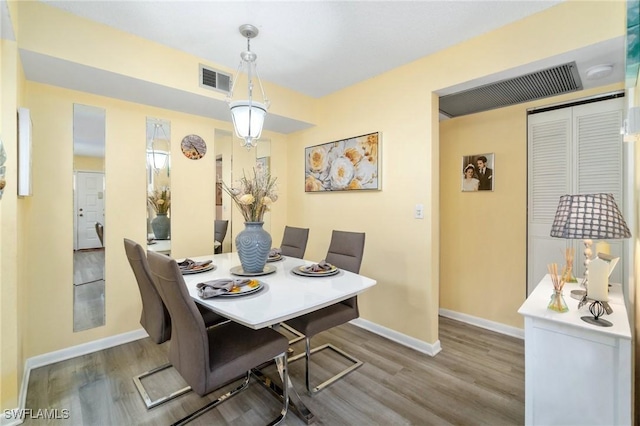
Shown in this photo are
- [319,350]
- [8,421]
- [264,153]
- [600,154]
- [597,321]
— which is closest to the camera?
[597,321]

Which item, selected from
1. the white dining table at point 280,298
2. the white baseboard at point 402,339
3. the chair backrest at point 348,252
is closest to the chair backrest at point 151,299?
the white dining table at point 280,298

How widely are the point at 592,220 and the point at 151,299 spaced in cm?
261

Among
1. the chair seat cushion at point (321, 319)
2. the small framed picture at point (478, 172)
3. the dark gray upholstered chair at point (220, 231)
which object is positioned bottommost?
the chair seat cushion at point (321, 319)

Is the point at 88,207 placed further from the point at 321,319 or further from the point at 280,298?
the point at 321,319

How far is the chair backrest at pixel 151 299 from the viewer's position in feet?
5.76

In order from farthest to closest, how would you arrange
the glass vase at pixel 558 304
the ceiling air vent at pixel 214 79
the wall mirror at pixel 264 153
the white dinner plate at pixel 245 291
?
the wall mirror at pixel 264 153 → the ceiling air vent at pixel 214 79 → the white dinner plate at pixel 245 291 → the glass vase at pixel 558 304

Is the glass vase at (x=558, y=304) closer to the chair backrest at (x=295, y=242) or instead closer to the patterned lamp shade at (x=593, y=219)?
the patterned lamp shade at (x=593, y=219)

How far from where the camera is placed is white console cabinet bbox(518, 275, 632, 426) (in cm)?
119

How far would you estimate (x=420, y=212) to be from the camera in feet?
8.33

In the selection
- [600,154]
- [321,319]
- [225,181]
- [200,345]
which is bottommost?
[321,319]

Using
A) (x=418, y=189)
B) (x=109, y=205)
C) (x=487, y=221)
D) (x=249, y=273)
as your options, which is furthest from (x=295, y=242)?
(x=487, y=221)

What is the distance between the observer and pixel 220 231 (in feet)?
10.9

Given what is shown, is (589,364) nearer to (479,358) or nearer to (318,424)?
(479,358)

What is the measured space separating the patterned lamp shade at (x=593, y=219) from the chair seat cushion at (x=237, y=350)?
1720 millimetres
